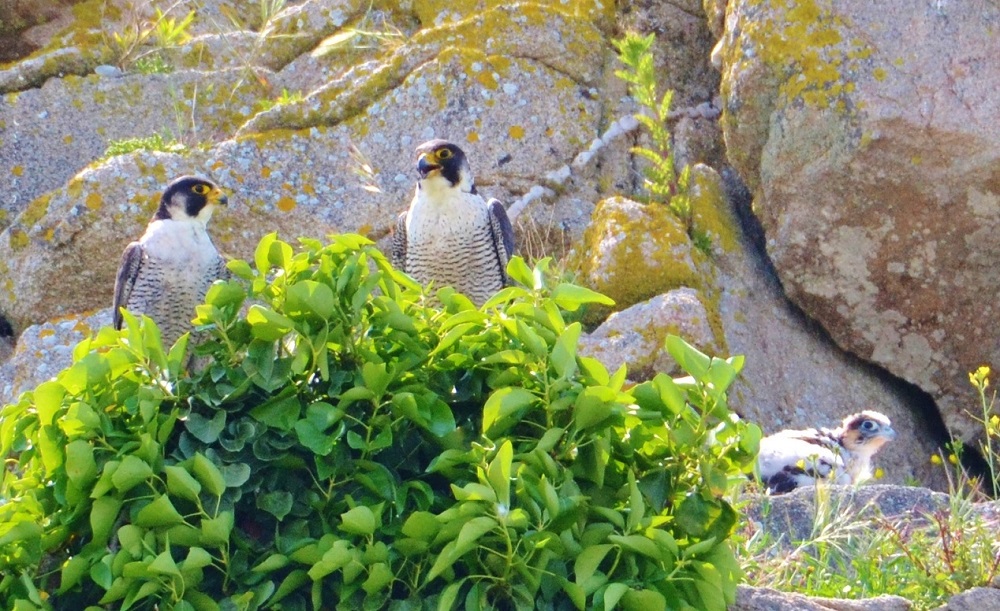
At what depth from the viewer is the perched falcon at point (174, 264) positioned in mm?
5609

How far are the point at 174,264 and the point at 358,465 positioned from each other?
3.01m

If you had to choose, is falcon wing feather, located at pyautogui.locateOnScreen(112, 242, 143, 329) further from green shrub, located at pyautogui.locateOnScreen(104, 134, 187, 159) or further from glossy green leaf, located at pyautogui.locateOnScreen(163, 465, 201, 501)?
glossy green leaf, located at pyautogui.locateOnScreen(163, 465, 201, 501)

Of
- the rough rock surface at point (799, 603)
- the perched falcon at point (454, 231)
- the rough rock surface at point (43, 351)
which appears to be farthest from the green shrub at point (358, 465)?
the rough rock surface at point (43, 351)

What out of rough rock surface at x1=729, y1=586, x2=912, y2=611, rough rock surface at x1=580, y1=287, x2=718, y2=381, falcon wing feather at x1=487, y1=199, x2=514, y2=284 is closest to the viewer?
rough rock surface at x1=729, y1=586, x2=912, y2=611

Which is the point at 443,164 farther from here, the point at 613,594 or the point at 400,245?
the point at 613,594

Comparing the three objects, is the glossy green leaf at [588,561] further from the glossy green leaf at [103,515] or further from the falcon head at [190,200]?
the falcon head at [190,200]

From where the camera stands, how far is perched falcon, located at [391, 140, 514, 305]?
606 cm

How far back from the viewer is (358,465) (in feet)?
9.28

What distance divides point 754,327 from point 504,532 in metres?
4.36

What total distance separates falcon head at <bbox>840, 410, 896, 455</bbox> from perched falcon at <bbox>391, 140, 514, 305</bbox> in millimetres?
1637

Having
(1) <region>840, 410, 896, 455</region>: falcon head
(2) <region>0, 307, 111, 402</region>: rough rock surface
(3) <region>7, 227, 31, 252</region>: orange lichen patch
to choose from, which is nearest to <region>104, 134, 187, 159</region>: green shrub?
(3) <region>7, 227, 31, 252</region>: orange lichen patch

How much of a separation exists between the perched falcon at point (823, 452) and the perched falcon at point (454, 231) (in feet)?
4.66

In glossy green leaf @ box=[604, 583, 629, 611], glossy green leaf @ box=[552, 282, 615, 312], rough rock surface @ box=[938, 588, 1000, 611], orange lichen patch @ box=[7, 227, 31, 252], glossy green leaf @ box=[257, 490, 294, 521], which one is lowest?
orange lichen patch @ box=[7, 227, 31, 252]

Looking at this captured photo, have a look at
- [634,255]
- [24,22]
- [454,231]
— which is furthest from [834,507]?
[24,22]
